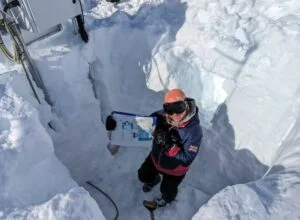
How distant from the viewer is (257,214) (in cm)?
261

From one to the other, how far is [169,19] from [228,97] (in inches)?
56.7

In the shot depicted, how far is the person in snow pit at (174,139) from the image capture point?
123 inches

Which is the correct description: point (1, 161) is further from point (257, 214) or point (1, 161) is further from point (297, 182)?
point (297, 182)

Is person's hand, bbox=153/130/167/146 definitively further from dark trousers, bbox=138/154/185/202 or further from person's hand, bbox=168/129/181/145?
dark trousers, bbox=138/154/185/202

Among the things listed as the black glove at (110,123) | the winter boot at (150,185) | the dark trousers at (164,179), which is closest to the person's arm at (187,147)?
the dark trousers at (164,179)

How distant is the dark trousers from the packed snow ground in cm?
24

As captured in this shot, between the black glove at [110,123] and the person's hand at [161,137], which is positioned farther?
the black glove at [110,123]

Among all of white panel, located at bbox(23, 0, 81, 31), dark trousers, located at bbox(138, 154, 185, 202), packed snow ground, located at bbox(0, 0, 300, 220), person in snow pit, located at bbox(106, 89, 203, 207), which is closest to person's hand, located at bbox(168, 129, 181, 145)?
person in snow pit, located at bbox(106, 89, 203, 207)

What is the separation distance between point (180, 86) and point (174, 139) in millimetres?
1333

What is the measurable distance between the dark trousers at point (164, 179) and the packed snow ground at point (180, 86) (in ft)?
0.80

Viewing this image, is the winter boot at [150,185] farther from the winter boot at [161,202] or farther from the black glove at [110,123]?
the black glove at [110,123]

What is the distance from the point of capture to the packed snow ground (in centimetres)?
379

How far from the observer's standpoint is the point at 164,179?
3.87 meters

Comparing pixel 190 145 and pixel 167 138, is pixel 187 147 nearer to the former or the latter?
pixel 190 145
